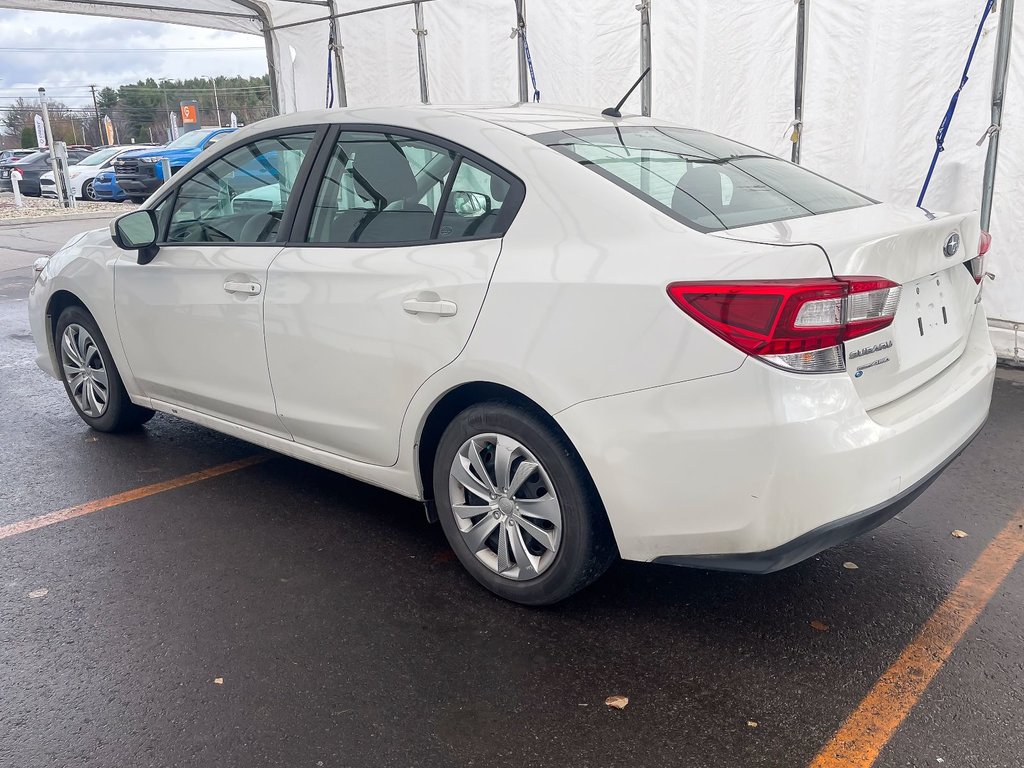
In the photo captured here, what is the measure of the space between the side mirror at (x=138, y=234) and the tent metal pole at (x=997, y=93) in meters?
5.08

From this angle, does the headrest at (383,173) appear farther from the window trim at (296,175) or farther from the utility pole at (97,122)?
the utility pole at (97,122)

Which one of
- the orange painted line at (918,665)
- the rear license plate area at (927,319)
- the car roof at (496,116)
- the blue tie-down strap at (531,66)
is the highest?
the blue tie-down strap at (531,66)

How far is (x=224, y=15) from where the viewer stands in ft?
37.1

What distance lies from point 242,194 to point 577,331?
80.0 inches

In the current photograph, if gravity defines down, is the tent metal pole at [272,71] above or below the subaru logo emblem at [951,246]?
above

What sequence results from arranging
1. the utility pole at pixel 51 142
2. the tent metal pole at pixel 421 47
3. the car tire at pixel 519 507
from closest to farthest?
1. the car tire at pixel 519 507
2. the tent metal pole at pixel 421 47
3. the utility pole at pixel 51 142

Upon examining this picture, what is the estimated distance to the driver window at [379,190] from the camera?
3.25 m

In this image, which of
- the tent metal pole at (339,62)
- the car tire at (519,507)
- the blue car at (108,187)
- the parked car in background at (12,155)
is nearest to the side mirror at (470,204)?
the car tire at (519,507)

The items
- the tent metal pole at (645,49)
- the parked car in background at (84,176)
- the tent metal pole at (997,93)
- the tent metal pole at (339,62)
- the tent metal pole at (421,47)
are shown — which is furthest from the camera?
the parked car in background at (84,176)

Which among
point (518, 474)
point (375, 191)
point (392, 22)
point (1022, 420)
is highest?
point (392, 22)

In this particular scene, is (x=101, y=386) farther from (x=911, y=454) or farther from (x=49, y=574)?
(x=911, y=454)

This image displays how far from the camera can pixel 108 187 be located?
1005 inches

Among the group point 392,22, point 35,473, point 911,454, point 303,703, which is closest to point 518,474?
point 303,703

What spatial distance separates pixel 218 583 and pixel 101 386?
81.4 inches
